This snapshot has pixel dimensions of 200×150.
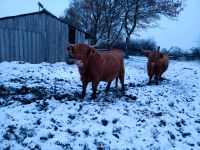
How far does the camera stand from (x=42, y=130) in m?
5.03

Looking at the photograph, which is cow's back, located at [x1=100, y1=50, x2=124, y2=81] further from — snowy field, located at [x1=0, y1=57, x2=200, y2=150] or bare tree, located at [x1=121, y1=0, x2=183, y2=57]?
bare tree, located at [x1=121, y1=0, x2=183, y2=57]

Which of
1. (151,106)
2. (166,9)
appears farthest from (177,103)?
(166,9)

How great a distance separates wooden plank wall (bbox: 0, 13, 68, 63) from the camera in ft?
51.0

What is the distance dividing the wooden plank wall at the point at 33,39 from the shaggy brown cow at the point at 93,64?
30.5 ft

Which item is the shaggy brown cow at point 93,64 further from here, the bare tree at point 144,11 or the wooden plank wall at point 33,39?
the bare tree at point 144,11

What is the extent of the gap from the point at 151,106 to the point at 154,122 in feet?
3.98

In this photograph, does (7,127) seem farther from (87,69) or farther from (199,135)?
(199,135)

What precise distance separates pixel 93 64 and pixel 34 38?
35.9ft

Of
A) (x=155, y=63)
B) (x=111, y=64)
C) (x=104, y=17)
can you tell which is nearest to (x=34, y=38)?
(x=155, y=63)

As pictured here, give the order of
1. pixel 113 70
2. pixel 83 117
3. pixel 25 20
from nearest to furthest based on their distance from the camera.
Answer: pixel 83 117, pixel 113 70, pixel 25 20

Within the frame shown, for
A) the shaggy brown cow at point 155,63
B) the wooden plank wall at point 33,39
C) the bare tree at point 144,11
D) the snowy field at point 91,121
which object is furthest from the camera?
the bare tree at point 144,11

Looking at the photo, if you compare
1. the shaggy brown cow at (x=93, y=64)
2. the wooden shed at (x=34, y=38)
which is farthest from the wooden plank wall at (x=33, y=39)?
the shaggy brown cow at (x=93, y=64)

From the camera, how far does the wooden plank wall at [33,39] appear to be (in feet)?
51.0

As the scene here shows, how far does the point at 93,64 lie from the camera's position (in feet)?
23.2
